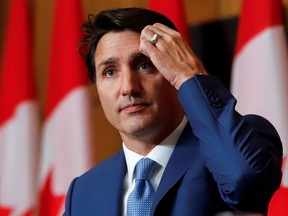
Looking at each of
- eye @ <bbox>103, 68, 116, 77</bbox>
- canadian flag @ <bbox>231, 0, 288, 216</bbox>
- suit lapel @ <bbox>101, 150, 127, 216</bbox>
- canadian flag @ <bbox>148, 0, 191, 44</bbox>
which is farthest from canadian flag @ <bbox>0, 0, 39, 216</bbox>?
eye @ <bbox>103, 68, 116, 77</bbox>

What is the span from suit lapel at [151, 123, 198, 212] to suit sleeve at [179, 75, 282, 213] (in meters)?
0.12

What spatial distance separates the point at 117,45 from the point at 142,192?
11.1 inches

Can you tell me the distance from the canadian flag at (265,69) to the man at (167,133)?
53cm

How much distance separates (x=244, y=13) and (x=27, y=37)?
2.63 ft

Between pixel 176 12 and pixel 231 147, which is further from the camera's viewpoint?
pixel 176 12

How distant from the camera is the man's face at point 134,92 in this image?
3.94ft

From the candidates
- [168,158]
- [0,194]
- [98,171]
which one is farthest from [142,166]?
[0,194]

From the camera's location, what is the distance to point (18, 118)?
7.36 feet

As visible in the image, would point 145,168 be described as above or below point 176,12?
Result: below

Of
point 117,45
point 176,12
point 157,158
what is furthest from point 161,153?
point 176,12

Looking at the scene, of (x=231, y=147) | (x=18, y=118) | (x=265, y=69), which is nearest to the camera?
(x=231, y=147)

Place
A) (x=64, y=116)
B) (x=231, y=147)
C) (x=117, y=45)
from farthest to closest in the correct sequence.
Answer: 1. (x=64, y=116)
2. (x=117, y=45)
3. (x=231, y=147)

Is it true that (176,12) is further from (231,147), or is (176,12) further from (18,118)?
(231,147)

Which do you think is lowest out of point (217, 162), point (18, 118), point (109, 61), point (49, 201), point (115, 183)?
point (49, 201)
